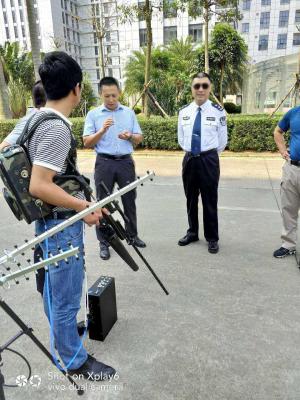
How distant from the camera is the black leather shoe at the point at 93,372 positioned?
2.10 m

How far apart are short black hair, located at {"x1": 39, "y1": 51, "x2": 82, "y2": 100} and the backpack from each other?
0.50 ft

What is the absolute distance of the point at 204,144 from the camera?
3668mm

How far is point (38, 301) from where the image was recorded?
2982mm

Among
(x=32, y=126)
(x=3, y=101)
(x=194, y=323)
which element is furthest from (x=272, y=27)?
(x=32, y=126)

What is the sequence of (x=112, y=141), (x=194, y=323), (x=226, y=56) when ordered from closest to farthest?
(x=194, y=323) < (x=112, y=141) < (x=226, y=56)

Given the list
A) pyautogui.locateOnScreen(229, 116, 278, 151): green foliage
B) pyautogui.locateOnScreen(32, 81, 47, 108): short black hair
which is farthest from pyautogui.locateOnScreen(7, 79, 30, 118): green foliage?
pyautogui.locateOnScreen(32, 81, 47, 108): short black hair

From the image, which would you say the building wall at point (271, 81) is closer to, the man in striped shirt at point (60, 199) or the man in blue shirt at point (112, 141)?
the man in blue shirt at point (112, 141)

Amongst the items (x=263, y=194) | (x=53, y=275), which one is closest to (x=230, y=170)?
(x=263, y=194)

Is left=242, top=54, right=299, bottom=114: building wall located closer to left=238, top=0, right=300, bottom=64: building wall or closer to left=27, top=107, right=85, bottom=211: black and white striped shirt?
left=27, top=107, right=85, bottom=211: black and white striped shirt

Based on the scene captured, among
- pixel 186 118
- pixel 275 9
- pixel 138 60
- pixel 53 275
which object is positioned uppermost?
pixel 275 9

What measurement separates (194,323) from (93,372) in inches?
36.2

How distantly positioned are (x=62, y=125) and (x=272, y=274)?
8.84 ft

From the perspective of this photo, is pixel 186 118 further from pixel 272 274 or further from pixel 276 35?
pixel 276 35

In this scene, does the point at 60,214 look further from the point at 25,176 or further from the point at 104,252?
the point at 104,252
